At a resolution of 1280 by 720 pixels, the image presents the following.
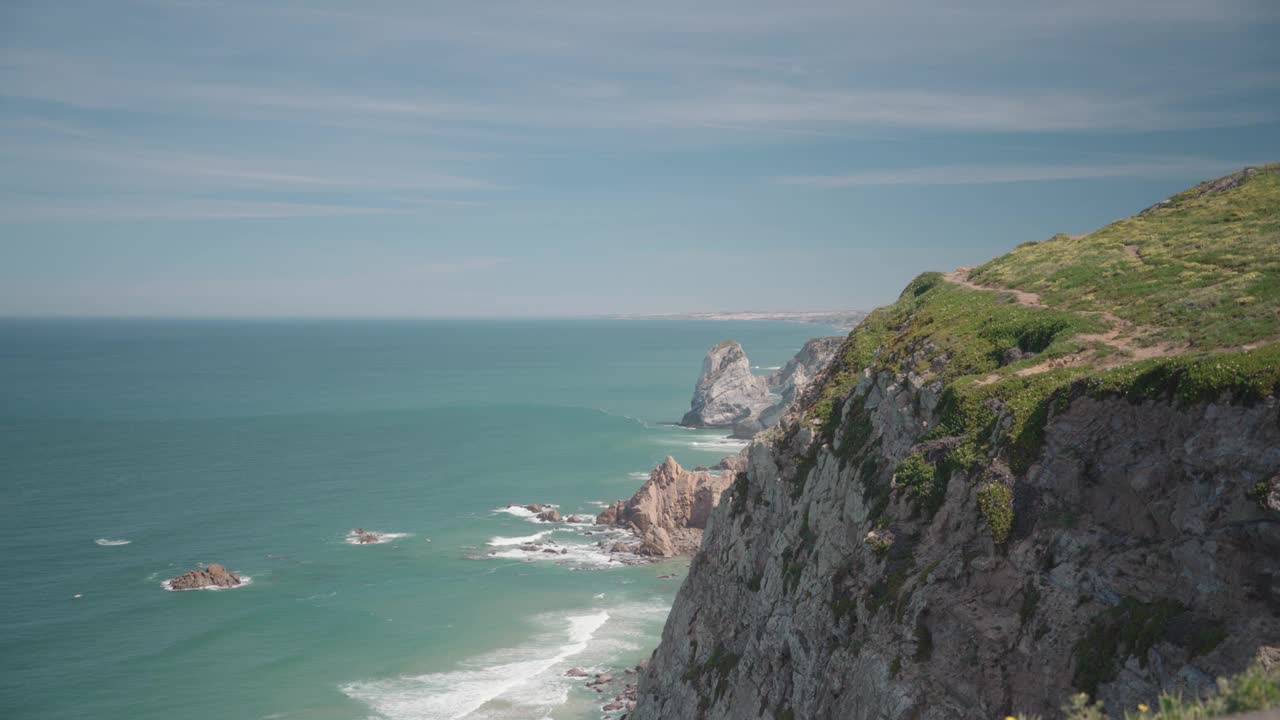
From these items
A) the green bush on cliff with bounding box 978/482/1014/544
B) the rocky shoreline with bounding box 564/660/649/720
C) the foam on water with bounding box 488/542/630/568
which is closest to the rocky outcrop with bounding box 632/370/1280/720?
the green bush on cliff with bounding box 978/482/1014/544

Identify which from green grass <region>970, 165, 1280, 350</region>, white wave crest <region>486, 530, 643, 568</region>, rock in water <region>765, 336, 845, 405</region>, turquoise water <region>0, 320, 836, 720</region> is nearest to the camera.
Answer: green grass <region>970, 165, 1280, 350</region>

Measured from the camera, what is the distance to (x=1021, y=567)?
14.5 metres

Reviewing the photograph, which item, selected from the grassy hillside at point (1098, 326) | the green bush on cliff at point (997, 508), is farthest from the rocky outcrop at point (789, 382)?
the green bush on cliff at point (997, 508)

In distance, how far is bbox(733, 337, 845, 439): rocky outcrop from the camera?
115125mm

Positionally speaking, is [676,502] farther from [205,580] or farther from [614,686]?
[205,580]

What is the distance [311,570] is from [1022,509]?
197ft

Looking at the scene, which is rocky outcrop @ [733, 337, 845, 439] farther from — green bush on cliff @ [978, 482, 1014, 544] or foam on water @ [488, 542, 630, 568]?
green bush on cliff @ [978, 482, 1014, 544]

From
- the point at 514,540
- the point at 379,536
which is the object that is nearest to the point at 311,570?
the point at 379,536

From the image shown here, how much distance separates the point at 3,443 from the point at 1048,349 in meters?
128

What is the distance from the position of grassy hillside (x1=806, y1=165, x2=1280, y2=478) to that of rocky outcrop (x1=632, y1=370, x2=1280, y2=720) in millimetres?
486

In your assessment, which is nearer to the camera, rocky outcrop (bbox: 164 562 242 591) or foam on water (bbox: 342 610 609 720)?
foam on water (bbox: 342 610 609 720)

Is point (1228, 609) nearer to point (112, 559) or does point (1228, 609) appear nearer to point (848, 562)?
point (848, 562)

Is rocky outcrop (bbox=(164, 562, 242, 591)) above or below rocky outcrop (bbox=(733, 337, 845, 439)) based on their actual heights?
below

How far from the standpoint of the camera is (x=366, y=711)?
140 feet
